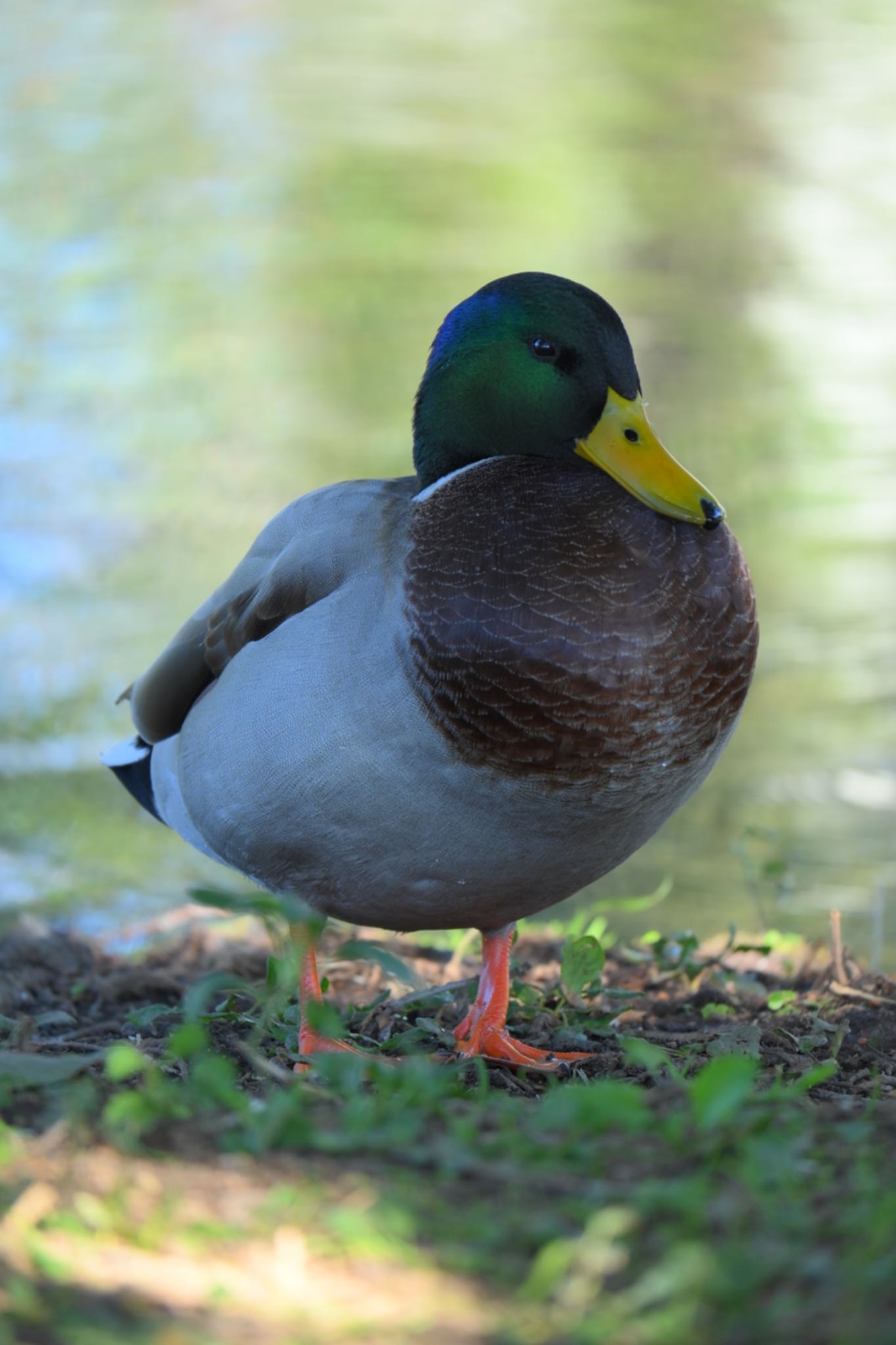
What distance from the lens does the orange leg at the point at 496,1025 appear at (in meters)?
3.23

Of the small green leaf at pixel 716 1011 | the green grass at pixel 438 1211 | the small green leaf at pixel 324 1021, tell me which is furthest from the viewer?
the small green leaf at pixel 716 1011

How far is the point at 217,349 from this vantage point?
35.2 feet

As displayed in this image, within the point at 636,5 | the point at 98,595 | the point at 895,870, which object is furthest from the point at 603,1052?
the point at 636,5

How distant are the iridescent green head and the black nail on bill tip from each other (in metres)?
0.08

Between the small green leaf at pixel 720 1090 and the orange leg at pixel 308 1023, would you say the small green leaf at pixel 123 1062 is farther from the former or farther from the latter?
the orange leg at pixel 308 1023

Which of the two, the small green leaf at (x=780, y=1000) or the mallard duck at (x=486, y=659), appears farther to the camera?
the small green leaf at (x=780, y=1000)

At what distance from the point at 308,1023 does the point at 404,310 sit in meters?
8.41

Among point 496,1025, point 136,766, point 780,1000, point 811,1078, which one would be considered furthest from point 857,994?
point 136,766

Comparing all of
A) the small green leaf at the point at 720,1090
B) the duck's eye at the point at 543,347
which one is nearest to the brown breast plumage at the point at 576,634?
the duck's eye at the point at 543,347

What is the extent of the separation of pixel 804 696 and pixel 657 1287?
609cm

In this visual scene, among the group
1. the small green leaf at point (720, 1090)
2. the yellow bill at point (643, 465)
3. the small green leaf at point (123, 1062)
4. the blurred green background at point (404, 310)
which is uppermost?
the yellow bill at point (643, 465)

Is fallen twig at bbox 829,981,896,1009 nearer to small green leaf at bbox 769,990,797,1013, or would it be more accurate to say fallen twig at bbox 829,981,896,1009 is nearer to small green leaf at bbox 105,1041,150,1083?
small green leaf at bbox 769,990,797,1013

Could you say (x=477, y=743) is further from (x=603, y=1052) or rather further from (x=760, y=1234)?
(x=760, y=1234)

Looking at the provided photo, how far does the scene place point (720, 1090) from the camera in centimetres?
203
